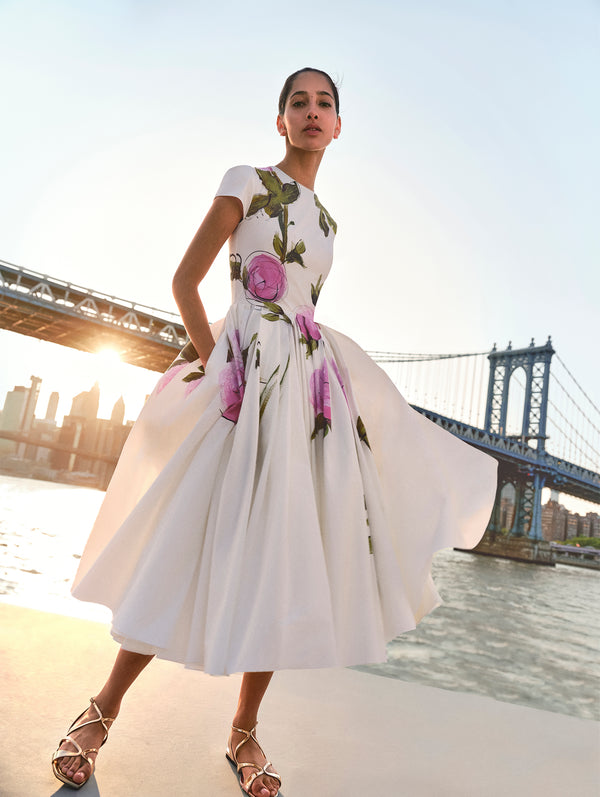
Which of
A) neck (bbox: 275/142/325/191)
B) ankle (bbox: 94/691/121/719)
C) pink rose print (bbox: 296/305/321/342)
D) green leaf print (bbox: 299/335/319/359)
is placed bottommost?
ankle (bbox: 94/691/121/719)

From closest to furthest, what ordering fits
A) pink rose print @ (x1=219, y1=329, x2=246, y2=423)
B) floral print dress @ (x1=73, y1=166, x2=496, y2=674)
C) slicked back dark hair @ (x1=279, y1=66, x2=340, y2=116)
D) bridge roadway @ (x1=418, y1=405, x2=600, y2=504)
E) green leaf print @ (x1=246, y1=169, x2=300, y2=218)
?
floral print dress @ (x1=73, y1=166, x2=496, y2=674)
pink rose print @ (x1=219, y1=329, x2=246, y2=423)
green leaf print @ (x1=246, y1=169, x2=300, y2=218)
slicked back dark hair @ (x1=279, y1=66, x2=340, y2=116)
bridge roadway @ (x1=418, y1=405, x2=600, y2=504)

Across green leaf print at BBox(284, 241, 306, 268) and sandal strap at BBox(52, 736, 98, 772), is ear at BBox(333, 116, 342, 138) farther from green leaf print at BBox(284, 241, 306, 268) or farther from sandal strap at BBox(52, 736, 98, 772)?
sandal strap at BBox(52, 736, 98, 772)

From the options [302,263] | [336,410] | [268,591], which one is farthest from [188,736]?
[302,263]

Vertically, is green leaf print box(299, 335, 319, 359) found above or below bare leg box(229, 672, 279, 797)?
above

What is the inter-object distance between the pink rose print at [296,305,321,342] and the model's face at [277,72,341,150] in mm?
271

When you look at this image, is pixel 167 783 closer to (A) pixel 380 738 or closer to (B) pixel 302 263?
(A) pixel 380 738

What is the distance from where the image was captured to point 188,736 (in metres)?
0.96

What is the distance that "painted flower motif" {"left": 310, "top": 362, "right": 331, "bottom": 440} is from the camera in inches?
33.6

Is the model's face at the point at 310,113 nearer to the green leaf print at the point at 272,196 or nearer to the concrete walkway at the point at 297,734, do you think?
the green leaf print at the point at 272,196

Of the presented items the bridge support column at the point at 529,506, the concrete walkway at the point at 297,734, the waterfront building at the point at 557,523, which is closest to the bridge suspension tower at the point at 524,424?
the bridge support column at the point at 529,506

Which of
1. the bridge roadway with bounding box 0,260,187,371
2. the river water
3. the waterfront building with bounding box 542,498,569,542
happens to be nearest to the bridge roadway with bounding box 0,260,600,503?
the bridge roadway with bounding box 0,260,187,371

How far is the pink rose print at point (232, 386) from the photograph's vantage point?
812mm

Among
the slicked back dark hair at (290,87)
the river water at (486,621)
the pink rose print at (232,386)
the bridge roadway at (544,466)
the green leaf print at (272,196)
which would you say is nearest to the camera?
the pink rose print at (232,386)

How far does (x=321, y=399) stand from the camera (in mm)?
873
